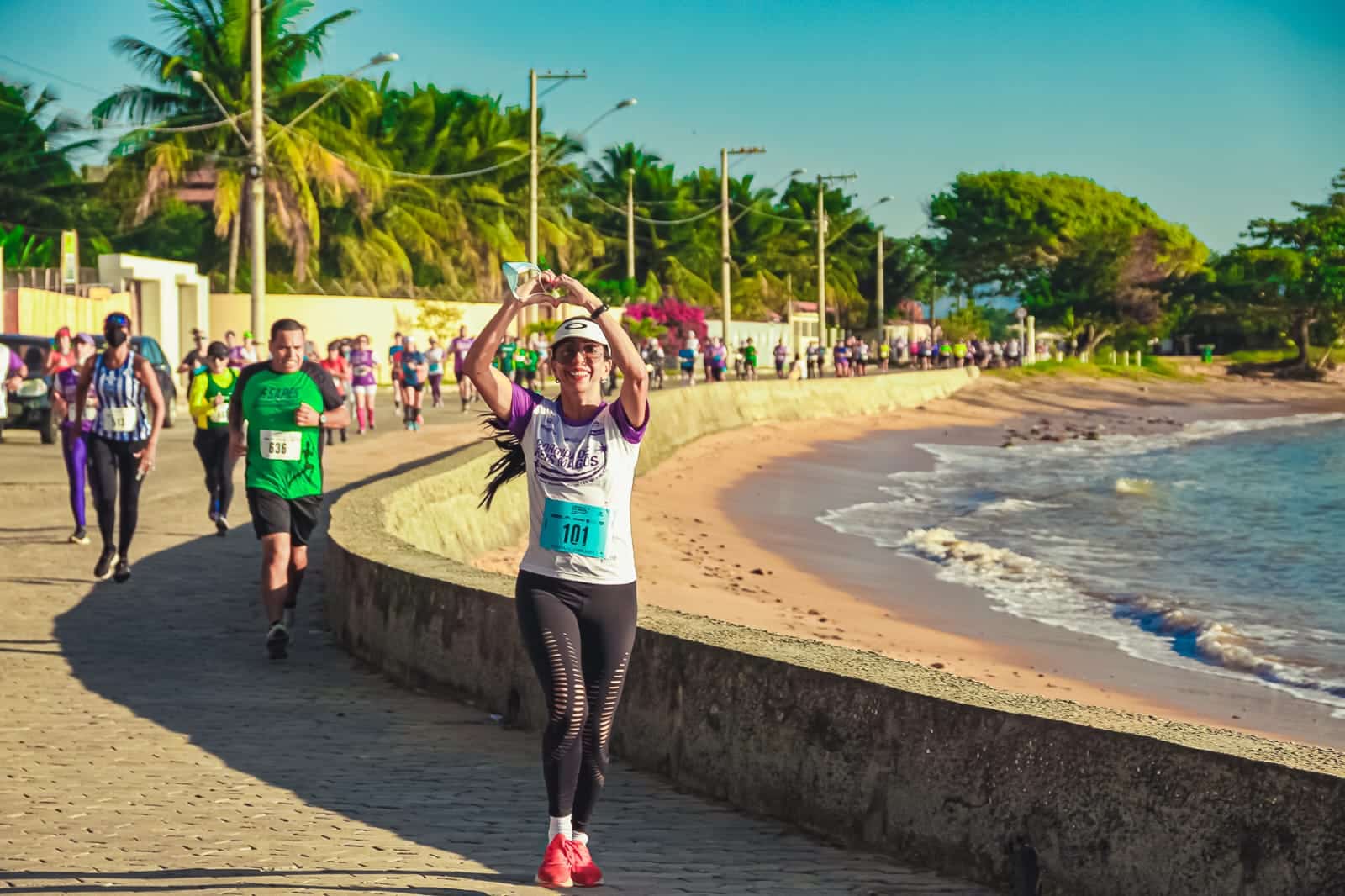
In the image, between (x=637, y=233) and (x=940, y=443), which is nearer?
(x=940, y=443)

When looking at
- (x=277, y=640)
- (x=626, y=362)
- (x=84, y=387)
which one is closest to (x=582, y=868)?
(x=626, y=362)

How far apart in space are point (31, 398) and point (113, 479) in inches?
608

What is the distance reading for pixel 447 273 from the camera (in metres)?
63.6

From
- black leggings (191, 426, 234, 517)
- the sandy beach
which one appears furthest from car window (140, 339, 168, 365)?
black leggings (191, 426, 234, 517)

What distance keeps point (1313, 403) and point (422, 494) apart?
78657mm

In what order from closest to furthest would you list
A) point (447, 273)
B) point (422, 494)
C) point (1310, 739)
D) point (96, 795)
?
point (96, 795)
point (1310, 739)
point (422, 494)
point (447, 273)

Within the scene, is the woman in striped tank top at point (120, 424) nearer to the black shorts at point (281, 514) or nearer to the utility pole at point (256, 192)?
the black shorts at point (281, 514)

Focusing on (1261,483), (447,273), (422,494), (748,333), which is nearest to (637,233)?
(748,333)

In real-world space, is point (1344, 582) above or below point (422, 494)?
below

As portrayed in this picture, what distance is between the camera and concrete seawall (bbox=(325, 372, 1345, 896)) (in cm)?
456

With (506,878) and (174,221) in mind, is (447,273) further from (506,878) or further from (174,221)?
(506,878)

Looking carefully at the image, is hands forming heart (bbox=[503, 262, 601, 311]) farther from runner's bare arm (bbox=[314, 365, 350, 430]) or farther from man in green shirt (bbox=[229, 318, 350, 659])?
runner's bare arm (bbox=[314, 365, 350, 430])

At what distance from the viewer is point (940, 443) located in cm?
4681

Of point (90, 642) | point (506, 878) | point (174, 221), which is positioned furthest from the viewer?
point (174, 221)
